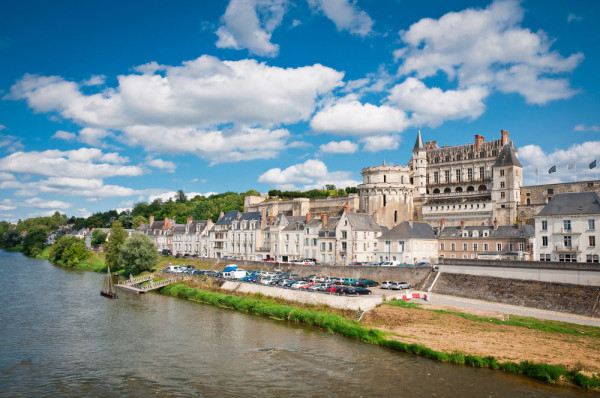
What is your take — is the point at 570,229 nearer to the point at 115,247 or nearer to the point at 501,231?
the point at 501,231

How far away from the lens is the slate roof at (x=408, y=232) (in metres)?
43.7

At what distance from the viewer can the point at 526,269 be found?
31.1 metres

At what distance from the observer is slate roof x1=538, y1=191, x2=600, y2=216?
1296 inches

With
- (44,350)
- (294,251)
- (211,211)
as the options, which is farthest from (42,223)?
(44,350)

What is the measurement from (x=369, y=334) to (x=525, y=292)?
12.6 m

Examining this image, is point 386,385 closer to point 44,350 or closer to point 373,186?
point 44,350

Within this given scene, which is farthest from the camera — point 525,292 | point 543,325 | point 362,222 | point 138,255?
point 138,255

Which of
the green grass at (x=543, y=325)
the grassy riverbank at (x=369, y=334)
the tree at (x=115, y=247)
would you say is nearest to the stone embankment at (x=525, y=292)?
the green grass at (x=543, y=325)

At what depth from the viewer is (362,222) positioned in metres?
47.3

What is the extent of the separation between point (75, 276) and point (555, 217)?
51409 mm

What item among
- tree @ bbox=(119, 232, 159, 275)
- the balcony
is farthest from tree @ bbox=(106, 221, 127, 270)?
the balcony

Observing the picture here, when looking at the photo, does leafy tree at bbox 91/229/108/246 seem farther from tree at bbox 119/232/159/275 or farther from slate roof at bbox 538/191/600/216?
slate roof at bbox 538/191/600/216

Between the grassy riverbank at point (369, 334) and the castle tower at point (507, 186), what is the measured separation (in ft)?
113

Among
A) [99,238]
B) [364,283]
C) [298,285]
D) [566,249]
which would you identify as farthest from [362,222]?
[99,238]
